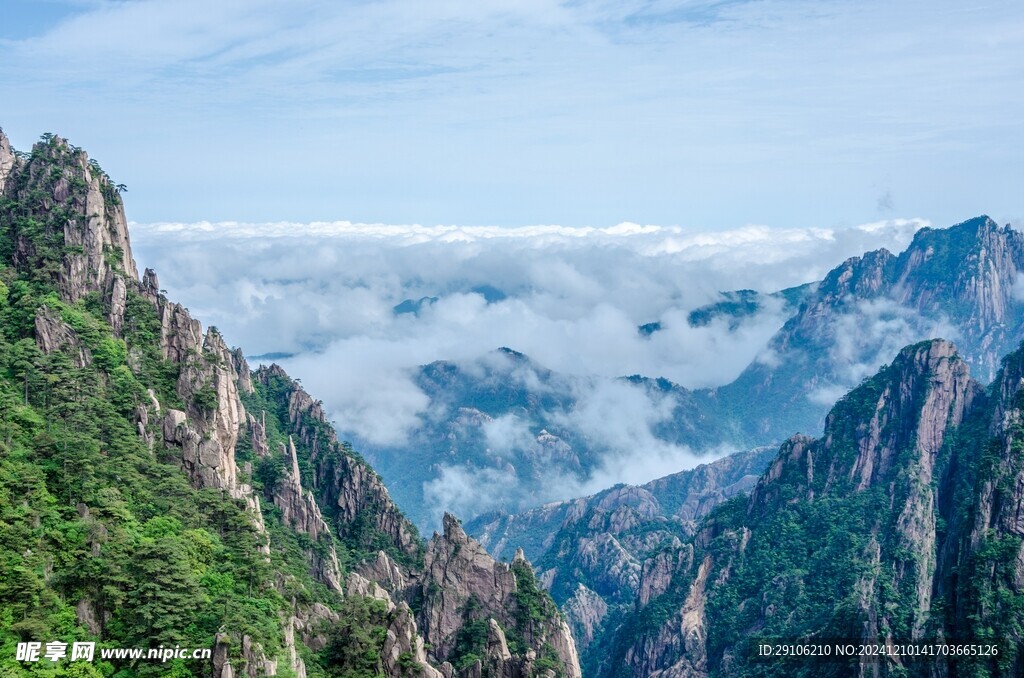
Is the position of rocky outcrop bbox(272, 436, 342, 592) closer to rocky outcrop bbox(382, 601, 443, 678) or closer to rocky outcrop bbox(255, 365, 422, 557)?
rocky outcrop bbox(255, 365, 422, 557)

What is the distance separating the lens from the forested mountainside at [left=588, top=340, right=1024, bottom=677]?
402ft

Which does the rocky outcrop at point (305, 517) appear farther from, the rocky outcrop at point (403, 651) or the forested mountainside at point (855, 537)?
the forested mountainside at point (855, 537)

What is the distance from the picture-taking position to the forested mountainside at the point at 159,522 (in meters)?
64.6

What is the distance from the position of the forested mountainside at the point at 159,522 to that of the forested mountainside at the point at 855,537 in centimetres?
4245

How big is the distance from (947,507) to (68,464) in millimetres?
121554

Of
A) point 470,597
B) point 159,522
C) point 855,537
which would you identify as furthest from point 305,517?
point 855,537

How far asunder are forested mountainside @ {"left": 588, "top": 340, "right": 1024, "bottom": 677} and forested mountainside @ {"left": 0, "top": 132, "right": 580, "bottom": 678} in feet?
139

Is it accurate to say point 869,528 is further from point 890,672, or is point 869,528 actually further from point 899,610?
point 890,672

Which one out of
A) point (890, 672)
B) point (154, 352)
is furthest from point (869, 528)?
point (154, 352)

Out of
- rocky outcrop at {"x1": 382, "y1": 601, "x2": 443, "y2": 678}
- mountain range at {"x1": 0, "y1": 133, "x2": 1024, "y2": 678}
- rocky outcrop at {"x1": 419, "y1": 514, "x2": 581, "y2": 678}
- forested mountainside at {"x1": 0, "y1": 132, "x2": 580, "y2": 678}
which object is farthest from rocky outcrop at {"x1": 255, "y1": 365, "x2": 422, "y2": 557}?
rocky outcrop at {"x1": 382, "y1": 601, "x2": 443, "y2": 678}

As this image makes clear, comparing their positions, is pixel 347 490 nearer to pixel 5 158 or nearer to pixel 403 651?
pixel 5 158

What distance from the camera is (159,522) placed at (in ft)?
246

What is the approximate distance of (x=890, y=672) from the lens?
358 feet

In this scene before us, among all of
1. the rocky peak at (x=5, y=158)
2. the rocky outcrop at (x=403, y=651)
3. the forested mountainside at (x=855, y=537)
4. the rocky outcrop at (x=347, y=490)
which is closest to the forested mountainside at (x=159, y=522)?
the rocky outcrop at (x=403, y=651)
